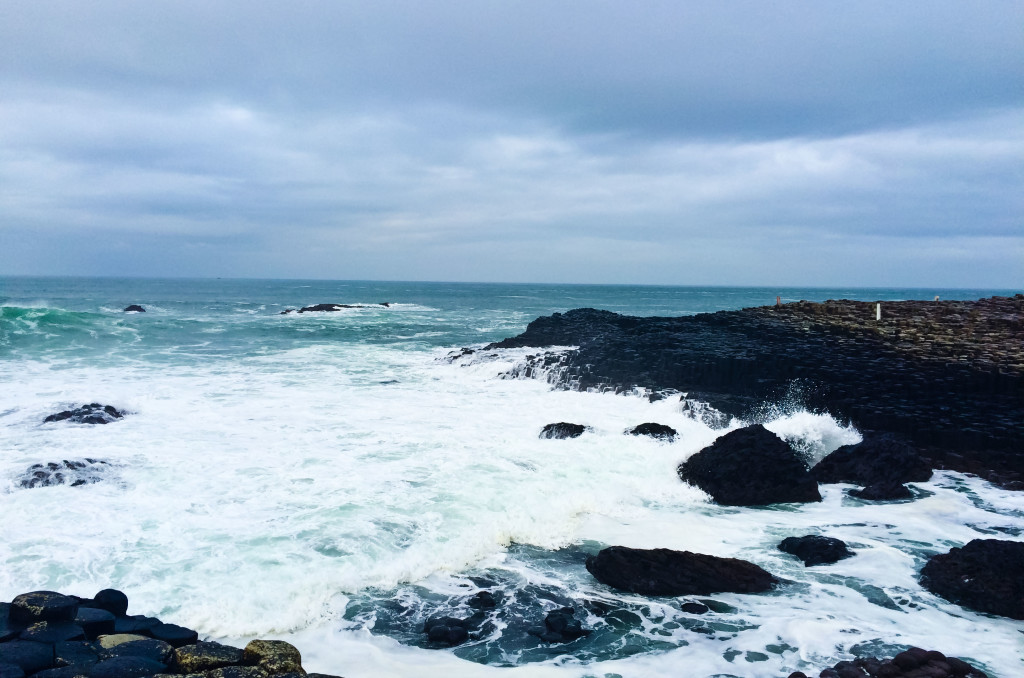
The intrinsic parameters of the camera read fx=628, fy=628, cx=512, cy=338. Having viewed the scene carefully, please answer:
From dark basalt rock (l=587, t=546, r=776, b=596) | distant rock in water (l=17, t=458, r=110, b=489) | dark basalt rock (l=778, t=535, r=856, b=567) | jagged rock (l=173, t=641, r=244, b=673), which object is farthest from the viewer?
distant rock in water (l=17, t=458, r=110, b=489)

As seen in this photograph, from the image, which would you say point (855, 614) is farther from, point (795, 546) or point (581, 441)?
point (581, 441)

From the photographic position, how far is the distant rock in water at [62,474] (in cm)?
1041

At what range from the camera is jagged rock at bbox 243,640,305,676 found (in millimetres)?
5484

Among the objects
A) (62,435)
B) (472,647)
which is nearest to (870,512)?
(472,647)

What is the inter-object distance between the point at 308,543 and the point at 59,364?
21.0 metres

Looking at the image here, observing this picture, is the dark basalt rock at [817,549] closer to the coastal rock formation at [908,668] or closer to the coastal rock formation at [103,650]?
the coastal rock formation at [908,668]

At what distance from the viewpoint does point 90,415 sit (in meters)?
14.6

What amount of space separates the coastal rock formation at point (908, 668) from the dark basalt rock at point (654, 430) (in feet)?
28.2

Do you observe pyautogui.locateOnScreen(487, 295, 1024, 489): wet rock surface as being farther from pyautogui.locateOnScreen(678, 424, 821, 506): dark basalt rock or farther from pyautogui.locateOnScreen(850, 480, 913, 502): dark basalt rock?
pyautogui.locateOnScreen(678, 424, 821, 506): dark basalt rock

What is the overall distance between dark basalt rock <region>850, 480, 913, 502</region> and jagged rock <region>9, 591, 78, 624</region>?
1159 centimetres

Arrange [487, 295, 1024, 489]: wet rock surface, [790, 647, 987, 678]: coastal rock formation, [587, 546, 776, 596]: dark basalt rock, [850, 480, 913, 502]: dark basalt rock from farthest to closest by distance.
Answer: [487, 295, 1024, 489]: wet rock surface
[850, 480, 913, 502]: dark basalt rock
[587, 546, 776, 596]: dark basalt rock
[790, 647, 987, 678]: coastal rock formation

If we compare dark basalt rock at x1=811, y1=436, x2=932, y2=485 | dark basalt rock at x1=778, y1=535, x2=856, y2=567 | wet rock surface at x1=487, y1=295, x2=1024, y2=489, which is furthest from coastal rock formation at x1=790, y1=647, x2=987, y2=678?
wet rock surface at x1=487, y1=295, x2=1024, y2=489

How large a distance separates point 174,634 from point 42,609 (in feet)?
3.70

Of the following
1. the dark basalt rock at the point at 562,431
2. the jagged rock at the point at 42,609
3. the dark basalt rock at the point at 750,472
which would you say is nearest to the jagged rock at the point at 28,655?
the jagged rock at the point at 42,609
